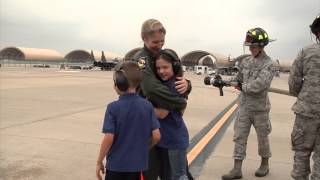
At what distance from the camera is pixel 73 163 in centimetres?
580

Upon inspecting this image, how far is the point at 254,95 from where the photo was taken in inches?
212

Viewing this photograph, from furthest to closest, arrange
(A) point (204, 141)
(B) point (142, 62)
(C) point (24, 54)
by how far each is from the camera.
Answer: (C) point (24, 54)
(A) point (204, 141)
(B) point (142, 62)

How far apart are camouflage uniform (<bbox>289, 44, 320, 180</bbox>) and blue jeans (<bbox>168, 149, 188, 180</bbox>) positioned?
3.94 feet

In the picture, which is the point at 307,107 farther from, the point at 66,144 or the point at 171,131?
the point at 66,144

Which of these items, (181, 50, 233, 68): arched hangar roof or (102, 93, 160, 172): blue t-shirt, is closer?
(102, 93, 160, 172): blue t-shirt

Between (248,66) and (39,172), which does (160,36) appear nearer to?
(248,66)

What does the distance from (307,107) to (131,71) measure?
6.00ft

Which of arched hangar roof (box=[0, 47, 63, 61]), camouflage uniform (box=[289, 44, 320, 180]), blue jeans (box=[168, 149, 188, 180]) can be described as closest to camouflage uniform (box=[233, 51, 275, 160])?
camouflage uniform (box=[289, 44, 320, 180])

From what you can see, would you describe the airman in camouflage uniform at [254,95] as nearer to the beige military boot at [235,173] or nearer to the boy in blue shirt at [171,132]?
the beige military boot at [235,173]

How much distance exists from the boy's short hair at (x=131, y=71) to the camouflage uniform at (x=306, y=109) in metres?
1.71

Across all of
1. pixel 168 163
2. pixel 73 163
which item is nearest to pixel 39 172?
pixel 73 163

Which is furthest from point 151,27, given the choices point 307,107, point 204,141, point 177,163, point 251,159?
point 204,141

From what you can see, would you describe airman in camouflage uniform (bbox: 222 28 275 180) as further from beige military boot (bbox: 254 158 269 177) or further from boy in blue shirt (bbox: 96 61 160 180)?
boy in blue shirt (bbox: 96 61 160 180)

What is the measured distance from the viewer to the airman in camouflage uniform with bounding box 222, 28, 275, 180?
5.22 m
